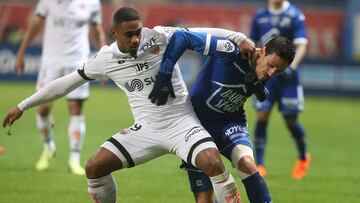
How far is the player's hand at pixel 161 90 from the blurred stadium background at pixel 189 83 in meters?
2.40

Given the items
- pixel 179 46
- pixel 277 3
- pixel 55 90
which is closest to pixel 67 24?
pixel 277 3

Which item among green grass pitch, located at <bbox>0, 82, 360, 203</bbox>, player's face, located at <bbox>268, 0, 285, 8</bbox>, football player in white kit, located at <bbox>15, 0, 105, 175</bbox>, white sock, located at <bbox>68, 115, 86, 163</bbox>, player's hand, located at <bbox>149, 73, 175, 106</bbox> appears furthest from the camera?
player's face, located at <bbox>268, 0, 285, 8</bbox>

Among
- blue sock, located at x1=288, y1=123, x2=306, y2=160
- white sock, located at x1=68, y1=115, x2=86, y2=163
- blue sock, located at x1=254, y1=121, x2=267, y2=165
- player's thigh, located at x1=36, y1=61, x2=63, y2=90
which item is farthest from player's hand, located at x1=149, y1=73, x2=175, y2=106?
blue sock, located at x1=288, y1=123, x2=306, y2=160

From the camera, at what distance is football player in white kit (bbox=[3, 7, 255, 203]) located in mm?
7359

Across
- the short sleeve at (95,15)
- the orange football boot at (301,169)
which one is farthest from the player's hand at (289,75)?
the short sleeve at (95,15)

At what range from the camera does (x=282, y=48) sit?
23.9ft

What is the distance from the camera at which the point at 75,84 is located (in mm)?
7754

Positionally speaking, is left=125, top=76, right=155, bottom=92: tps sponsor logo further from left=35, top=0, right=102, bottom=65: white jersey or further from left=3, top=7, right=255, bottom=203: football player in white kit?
left=35, top=0, right=102, bottom=65: white jersey

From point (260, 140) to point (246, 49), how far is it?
489 centimetres

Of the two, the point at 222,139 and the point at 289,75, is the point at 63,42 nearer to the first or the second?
the point at 289,75

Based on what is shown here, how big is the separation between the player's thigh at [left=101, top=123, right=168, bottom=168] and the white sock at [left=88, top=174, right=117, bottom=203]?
225mm

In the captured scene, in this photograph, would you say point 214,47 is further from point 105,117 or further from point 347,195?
point 105,117

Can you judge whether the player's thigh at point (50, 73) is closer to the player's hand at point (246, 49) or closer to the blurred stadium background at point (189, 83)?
the blurred stadium background at point (189, 83)

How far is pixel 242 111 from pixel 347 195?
2974 mm
